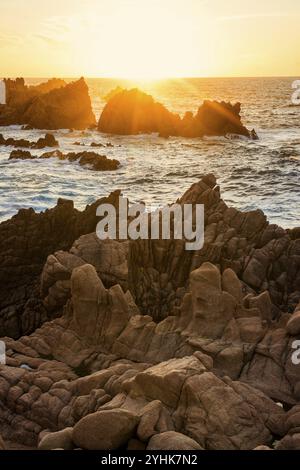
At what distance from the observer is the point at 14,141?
6800 centimetres

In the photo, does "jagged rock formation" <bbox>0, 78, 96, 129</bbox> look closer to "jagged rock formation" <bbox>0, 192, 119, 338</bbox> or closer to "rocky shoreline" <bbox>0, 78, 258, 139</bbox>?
"rocky shoreline" <bbox>0, 78, 258, 139</bbox>

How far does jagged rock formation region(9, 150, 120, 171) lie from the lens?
54431 millimetres

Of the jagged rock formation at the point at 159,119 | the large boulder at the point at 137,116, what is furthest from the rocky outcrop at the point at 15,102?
the large boulder at the point at 137,116

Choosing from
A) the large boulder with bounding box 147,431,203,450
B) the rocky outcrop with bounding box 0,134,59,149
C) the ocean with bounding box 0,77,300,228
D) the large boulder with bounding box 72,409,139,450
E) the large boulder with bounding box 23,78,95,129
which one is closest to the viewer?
the large boulder with bounding box 147,431,203,450

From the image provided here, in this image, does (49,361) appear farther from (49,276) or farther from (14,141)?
(14,141)

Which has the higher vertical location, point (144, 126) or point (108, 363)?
point (144, 126)

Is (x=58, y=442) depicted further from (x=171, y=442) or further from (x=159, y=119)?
(x=159, y=119)

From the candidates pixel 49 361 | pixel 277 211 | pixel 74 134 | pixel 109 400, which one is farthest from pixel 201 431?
pixel 74 134

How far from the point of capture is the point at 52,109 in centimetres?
8925

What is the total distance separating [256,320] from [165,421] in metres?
5.00

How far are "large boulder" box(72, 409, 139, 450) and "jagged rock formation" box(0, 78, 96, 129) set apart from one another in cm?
8243

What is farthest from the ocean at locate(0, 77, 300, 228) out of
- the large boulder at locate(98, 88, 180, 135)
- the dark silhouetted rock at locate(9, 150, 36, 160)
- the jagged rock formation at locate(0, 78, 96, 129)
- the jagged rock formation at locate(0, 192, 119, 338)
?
the jagged rock formation at locate(0, 192, 119, 338)
